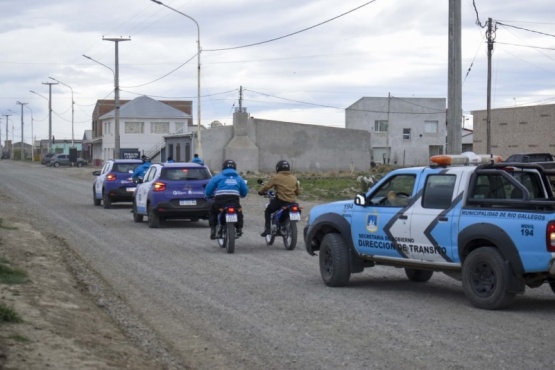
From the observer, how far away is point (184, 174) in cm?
2359

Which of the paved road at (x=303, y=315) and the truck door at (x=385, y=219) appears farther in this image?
the truck door at (x=385, y=219)

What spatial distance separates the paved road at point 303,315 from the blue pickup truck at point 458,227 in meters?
0.40

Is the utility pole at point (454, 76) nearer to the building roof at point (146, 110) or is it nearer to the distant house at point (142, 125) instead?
the distant house at point (142, 125)

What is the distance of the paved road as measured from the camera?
8.51 meters

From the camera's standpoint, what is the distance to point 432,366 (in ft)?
26.6

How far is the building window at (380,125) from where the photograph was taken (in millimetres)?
94812

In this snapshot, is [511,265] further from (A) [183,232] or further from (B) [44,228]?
Result: (B) [44,228]

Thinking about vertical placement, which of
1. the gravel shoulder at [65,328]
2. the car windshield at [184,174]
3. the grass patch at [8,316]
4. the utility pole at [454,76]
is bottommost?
the gravel shoulder at [65,328]

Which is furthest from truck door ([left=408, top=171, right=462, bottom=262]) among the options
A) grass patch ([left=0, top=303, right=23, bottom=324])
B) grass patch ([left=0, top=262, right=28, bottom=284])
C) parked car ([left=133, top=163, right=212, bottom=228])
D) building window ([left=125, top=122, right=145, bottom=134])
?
building window ([left=125, top=122, right=145, bottom=134])

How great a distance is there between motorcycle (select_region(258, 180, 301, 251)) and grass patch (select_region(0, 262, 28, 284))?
6.12m

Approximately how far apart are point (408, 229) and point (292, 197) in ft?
20.5

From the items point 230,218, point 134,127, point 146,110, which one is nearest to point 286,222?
point 230,218

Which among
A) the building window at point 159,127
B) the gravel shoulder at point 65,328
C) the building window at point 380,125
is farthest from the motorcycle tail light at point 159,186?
the building window at point 159,127

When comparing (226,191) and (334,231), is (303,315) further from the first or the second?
(226,191)
